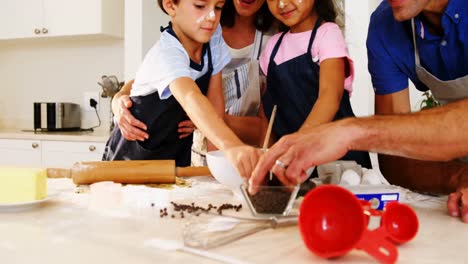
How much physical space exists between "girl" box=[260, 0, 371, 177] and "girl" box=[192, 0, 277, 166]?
5cm

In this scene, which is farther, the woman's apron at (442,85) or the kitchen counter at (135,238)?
the woman's apron at (442,85)

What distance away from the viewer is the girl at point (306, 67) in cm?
137

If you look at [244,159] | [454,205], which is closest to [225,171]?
[244,159]

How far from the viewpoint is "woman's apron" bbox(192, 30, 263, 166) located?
5.24 ft

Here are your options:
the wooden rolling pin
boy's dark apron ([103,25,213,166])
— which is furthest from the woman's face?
the wooden rolling pin

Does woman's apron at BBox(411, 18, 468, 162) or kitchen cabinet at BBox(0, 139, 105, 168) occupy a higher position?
woman's apron at BBox(411, 18, 468, 162)

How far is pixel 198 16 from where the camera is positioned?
1337mm

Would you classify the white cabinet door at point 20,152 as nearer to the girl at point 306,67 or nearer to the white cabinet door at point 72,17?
the white cabinet door at point 72,17

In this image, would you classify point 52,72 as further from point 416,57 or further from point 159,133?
point 416,57

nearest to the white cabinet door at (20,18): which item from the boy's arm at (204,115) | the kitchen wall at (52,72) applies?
the kitchen wall at (52,72)

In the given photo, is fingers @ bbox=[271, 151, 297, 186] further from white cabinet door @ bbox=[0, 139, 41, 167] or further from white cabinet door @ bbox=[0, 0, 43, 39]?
white cabinet door @ bbox=[0, 0, 43, 39]

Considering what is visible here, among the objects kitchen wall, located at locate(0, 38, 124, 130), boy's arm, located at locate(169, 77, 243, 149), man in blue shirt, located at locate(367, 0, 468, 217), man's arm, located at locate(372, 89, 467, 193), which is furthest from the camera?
kitchen wall, located at locate(0, 38, 124, 130)

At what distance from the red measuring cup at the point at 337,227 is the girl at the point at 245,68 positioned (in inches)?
38.7

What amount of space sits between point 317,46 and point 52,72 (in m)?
2.65
